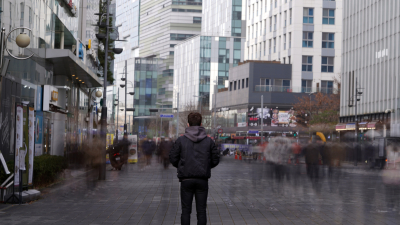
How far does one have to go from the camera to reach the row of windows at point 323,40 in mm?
91125

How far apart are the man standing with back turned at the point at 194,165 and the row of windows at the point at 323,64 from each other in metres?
84.0

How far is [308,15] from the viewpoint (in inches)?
3585

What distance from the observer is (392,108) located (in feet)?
196

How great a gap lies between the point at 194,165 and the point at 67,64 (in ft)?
67.0

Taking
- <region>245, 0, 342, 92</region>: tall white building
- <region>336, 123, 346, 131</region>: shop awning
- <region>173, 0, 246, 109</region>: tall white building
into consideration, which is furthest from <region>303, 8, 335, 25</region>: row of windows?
<region>173, 0, 246, 109</region>: tall white building

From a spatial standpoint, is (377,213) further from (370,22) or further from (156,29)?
(156,29)

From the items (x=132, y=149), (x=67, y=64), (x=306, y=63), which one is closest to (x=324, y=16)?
(x=306, y=63)

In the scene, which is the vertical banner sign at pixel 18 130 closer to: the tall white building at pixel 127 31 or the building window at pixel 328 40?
the building window at pixel 328 40

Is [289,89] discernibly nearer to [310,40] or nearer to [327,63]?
[327,63]

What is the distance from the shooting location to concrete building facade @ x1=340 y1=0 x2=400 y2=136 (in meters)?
59.7

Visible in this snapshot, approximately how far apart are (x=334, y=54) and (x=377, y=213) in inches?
3230

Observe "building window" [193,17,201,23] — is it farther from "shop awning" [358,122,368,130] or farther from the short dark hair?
the short dark hair

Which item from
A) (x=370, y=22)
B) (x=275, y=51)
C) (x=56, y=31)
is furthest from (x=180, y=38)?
(x=56, y=31)

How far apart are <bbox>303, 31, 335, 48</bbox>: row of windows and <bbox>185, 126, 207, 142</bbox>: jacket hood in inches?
3306
